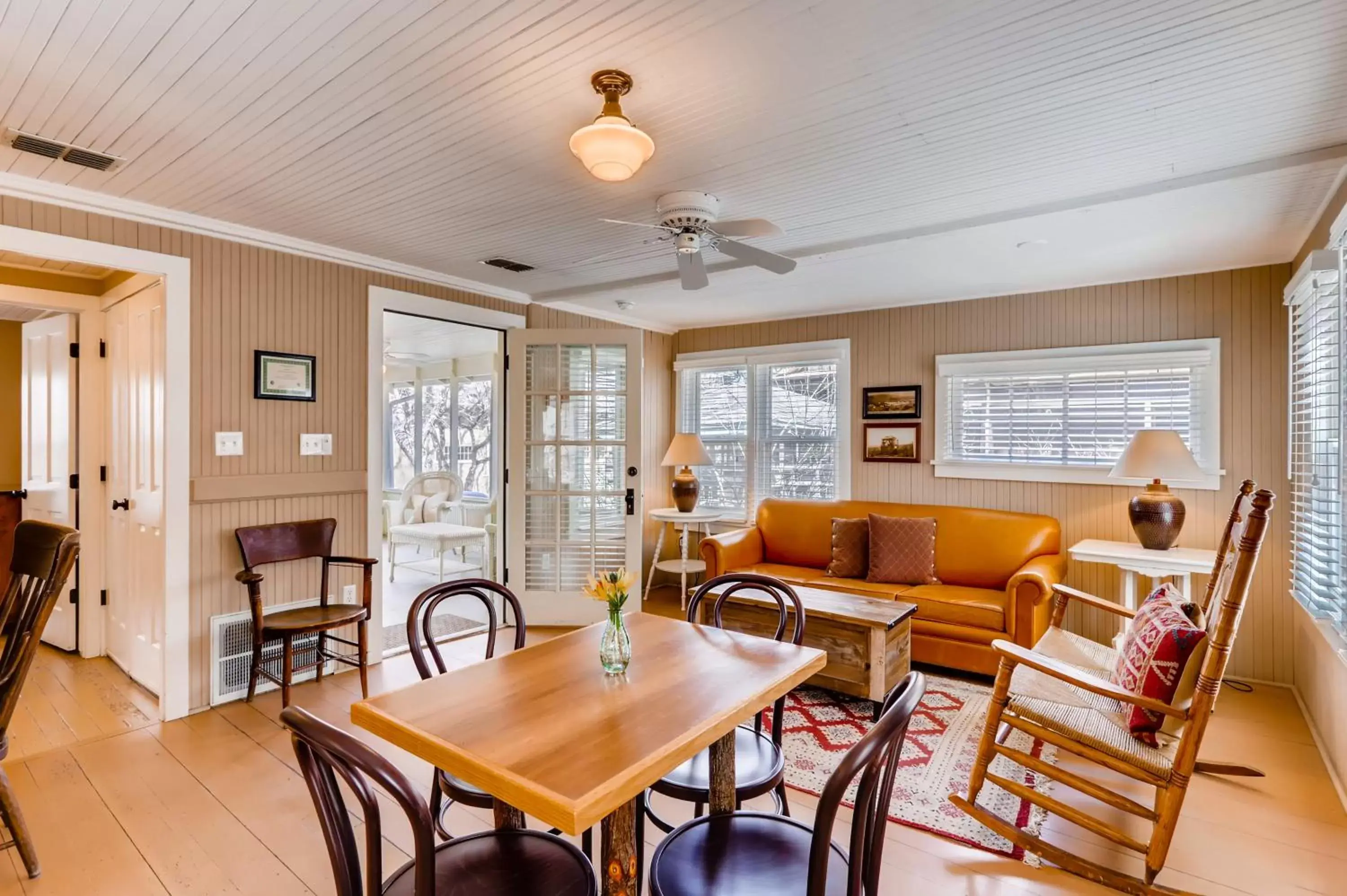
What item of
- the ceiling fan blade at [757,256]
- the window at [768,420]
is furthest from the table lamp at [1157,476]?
the ceiling fan blade at [757,256]

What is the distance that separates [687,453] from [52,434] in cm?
424

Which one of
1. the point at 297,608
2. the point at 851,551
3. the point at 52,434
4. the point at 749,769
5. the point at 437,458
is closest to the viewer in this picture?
the point at 749,769

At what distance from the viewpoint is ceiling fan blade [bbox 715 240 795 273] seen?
2.88 m

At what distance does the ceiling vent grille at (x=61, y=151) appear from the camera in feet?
7.86

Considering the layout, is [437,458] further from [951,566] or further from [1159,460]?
[1159,460]

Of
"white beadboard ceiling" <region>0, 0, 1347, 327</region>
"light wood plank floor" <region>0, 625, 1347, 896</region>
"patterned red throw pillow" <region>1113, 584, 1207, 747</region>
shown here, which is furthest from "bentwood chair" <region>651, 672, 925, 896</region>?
"white beadboard ceiling" <region>0, 0, 1347, 327</region>

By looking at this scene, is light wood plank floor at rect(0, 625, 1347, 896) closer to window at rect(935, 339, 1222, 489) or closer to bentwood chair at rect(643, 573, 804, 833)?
bentwood chair at rect(643, 573, 804, 833)

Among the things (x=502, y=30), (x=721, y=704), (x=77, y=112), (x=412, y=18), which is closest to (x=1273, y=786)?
(x=721, y=704)

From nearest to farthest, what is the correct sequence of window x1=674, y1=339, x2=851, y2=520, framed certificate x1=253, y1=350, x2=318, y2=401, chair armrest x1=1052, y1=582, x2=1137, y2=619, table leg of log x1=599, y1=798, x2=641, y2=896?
table leg of log x1=599, y1=798, x2=641, y2=896 → chair armrest x1=1052, y1=582, x2=1137, y2=619 → framed certificate x1=253, y1=350, x2=318, y2=401 → window x1=674, y1=339, x2=851, y2=520

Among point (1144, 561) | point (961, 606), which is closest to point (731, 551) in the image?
point (961, 606)

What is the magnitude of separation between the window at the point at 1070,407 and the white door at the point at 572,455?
226cm

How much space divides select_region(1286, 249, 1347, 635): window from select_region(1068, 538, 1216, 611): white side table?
0.40 meters

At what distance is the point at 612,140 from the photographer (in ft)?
6.28

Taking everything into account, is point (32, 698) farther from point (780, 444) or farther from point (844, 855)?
point (780, 444)
